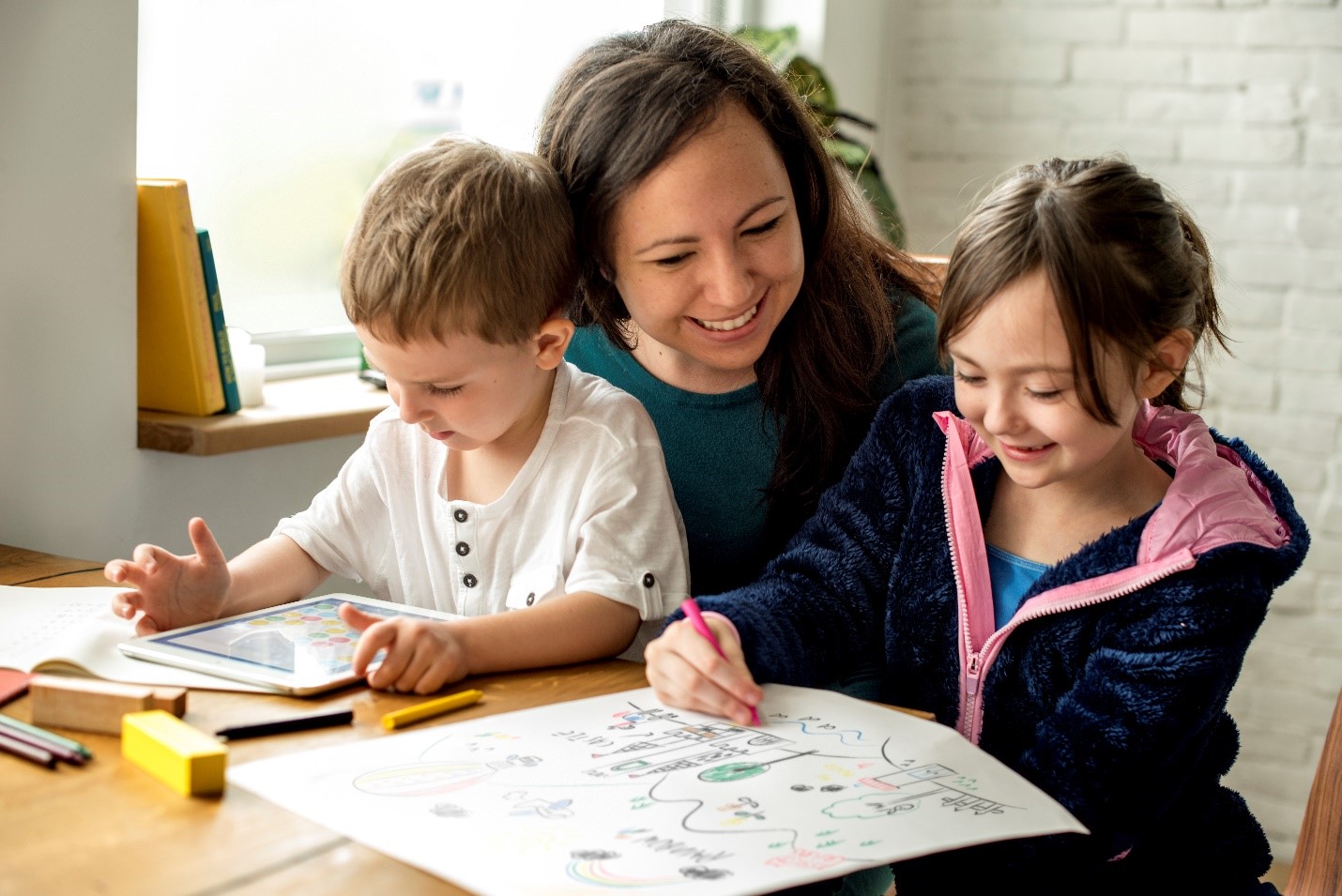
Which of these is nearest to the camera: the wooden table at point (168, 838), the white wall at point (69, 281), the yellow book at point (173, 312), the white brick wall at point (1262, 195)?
the wooden table at point (168, 838)

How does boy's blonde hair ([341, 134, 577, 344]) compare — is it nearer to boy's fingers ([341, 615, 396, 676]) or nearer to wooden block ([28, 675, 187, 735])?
boy's fingers ([341, 615, 396, 676])

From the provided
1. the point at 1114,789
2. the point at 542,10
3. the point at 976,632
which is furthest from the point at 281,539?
the point at 542,10

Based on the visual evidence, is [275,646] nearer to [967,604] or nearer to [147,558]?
[147,558]

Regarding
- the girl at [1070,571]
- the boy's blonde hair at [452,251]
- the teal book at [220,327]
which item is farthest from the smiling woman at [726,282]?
the teal book at [220,327]

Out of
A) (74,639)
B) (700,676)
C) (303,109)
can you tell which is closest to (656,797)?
(700,676)

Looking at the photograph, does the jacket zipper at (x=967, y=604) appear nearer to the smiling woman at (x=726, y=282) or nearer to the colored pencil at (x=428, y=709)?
the smiling woman at (x=726, y=282)

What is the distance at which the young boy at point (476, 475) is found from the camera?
3.58ft

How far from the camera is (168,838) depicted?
710mm

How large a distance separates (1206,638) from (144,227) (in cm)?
125

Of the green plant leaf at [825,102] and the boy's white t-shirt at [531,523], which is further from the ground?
the green plant leaf at [825,102]

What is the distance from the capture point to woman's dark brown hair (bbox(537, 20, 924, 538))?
1307 millimetres

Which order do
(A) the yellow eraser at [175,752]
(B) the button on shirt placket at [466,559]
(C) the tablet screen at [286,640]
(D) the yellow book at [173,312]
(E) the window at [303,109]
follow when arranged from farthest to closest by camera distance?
(E) the window at [303,109]
(D) the yellow book at [173,312]
(B) the button on shirt placket at [466,559]
(C) the tablet screen at [286,640]
(A) the yellow eraser at [175,752]

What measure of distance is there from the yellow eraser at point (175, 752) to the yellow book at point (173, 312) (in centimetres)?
88

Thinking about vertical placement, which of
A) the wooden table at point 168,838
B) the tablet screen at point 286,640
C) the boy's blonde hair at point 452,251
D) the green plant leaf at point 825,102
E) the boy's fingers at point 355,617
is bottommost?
the wooden table at point 168,838
